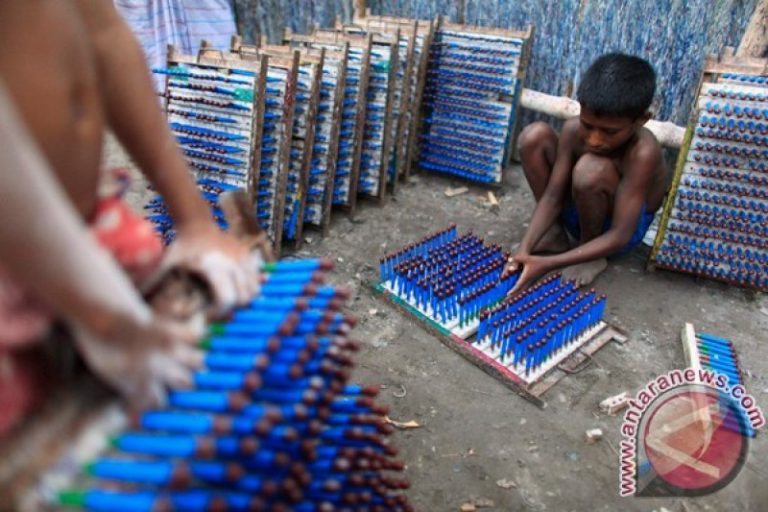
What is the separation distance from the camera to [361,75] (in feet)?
13.6

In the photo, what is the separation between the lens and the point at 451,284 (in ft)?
11.2

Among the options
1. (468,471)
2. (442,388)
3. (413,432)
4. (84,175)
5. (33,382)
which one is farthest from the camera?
(442,388)

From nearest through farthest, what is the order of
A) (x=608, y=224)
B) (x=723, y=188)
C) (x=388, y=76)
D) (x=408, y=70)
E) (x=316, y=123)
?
(x=723, y=188) → (x=608, y=224) → (x=316, y=123) → (x=388, y=76) → (x=408, y=70)

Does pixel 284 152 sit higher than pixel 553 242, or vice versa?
pixel 284 152

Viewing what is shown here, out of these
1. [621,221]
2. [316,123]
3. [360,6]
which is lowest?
[621,221]

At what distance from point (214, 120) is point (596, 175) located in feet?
8.00

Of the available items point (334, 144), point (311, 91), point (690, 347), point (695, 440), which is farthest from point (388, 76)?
point (695, 440)

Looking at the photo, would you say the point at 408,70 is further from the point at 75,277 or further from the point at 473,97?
the point at 75,277

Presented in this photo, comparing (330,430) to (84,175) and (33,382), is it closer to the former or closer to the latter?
(33,382)

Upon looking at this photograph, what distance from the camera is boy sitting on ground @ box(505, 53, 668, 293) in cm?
339

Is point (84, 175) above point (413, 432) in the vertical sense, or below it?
above

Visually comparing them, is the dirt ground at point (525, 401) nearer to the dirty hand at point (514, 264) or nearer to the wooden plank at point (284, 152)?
the wooden plank at point (284, 152)

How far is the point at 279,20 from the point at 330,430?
19.5 ft

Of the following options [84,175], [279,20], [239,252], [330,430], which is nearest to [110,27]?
[84,175]
